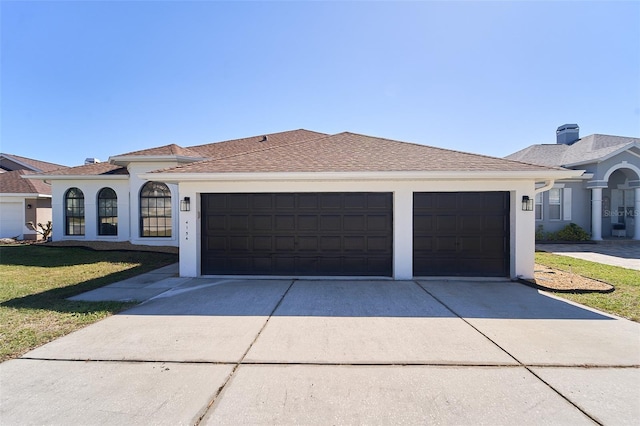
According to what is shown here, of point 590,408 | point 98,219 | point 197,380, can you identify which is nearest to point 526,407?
point 590,408

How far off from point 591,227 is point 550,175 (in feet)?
40.4

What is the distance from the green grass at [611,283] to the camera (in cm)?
562

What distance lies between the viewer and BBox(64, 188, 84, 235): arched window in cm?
1462

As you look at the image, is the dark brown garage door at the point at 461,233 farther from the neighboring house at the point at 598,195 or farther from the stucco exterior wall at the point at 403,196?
the neighboring house at the point at 598,195

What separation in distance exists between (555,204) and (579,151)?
4.36 m

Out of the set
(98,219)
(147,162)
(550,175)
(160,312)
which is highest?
(147,162)

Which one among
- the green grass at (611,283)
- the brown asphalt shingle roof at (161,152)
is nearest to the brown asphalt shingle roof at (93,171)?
the brown asphalt shingle roof at (161,152)

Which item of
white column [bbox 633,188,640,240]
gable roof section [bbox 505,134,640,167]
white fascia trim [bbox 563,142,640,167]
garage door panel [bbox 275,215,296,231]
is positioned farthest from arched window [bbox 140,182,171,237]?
white column [bbox 633,188,640,240]

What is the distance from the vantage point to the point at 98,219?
14.4m

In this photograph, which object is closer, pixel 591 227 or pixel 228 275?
pixel 228 275

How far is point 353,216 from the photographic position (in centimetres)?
801

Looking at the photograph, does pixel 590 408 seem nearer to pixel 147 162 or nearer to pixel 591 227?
pixel 147 162

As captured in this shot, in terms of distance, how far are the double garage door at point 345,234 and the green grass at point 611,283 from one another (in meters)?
1.96

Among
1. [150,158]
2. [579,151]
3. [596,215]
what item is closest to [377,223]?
[150,158]
